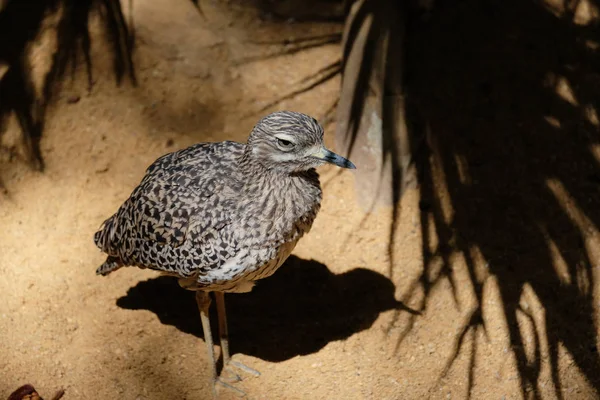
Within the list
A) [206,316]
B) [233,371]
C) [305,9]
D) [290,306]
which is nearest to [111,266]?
[206,316]

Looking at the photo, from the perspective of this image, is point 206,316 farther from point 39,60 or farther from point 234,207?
point 39,60

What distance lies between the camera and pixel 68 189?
681 centimetres

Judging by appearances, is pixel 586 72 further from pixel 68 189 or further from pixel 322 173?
pixel 68 189

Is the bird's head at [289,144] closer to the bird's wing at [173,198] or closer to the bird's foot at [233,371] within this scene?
the bird's wing at [173,198]

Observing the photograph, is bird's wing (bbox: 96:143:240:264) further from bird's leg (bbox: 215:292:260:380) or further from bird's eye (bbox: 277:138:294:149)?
bird's leg (bbox: 215:292:260:380)

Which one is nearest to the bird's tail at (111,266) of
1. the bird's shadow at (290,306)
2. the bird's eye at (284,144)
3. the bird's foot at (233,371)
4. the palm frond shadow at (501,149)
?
the bird's shadow at (290,306)

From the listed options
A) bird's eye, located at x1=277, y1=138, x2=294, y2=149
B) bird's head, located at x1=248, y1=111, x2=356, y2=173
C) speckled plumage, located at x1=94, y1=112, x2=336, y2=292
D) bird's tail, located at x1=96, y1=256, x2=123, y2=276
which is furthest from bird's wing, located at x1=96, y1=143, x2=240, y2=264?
bird's eye, located at x1=277, y1=138, x2=294, y2=149

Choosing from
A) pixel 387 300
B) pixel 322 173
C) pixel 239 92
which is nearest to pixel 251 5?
pixel 239 92

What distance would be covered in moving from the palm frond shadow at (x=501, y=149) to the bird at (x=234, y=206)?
1.63 m

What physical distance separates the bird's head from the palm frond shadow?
1.86 metres

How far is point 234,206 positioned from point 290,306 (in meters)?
1.64

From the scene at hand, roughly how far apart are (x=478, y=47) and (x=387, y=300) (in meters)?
2.75

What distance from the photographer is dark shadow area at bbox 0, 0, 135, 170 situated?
22.5ft

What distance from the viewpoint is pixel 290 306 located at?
6336mm
